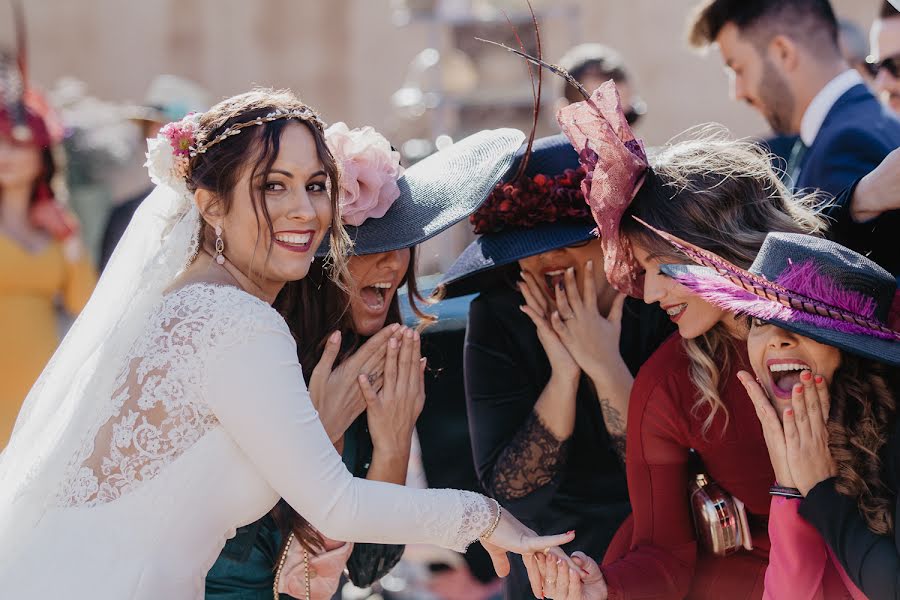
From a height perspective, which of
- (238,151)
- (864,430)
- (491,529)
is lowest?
(491,529)

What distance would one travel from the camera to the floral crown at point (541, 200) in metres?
2.95

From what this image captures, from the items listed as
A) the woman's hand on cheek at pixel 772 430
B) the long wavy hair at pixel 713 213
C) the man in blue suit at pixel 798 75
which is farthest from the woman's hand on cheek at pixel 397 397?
the man in blue suit at pixel 798 75

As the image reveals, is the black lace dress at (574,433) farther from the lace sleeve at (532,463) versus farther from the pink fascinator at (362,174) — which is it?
the pink fascinator at (362,174)

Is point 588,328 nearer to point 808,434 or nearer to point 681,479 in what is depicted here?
point 681,479

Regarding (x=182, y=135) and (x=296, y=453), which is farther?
(x=182, y=135)

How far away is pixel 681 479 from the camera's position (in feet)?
8.97

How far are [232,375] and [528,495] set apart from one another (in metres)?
1.07

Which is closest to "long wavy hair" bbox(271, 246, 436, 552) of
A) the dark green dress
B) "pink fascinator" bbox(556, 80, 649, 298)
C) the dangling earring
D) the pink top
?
the dark green dress

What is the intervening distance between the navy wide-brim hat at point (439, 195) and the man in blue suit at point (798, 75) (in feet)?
3.66

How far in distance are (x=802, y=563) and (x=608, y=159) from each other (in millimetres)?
989

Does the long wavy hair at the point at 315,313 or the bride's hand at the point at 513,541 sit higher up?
the long wavy hair at the point at 315,313

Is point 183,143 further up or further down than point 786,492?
further up

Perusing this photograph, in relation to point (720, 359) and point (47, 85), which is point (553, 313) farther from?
point (47, 85)

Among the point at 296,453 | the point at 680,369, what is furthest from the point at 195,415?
the point at 680,369
